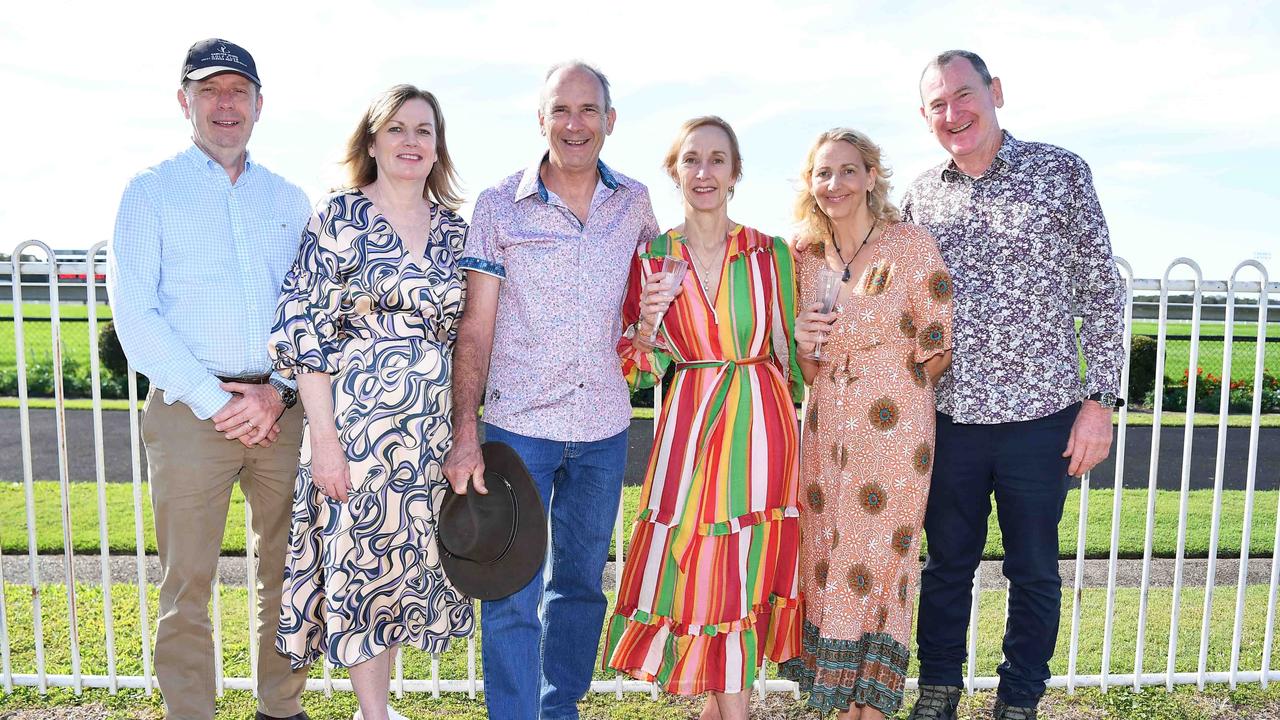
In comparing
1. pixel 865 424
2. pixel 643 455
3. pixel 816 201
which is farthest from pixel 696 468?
pixel 643 455

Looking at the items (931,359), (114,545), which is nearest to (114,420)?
(114,545)

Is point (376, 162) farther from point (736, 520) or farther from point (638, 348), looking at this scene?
point (736, 520)

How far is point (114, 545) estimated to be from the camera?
7.63 m

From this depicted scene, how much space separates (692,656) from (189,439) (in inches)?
83.0

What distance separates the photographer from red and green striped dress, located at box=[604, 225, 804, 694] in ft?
11.2

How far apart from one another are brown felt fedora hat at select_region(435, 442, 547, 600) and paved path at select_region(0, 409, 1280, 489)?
659cm

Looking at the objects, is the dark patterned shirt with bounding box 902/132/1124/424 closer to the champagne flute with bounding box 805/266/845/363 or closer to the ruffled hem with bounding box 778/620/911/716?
the champagne flute with bounding box 805/266/845/363

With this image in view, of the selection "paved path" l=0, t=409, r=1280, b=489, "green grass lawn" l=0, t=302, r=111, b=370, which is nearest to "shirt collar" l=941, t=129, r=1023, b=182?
"paved path" l=0, t=409, r=1280, b=489

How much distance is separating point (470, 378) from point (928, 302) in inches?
68.9

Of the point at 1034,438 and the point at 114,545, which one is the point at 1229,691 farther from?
the point at 114,545

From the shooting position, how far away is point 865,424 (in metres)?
3.46

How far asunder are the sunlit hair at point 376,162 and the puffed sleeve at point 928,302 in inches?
69.9

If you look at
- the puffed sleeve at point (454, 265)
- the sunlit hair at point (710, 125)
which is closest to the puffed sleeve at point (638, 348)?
the sunlit hair at point (710, 125)

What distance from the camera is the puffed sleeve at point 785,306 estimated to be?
11.6ft
